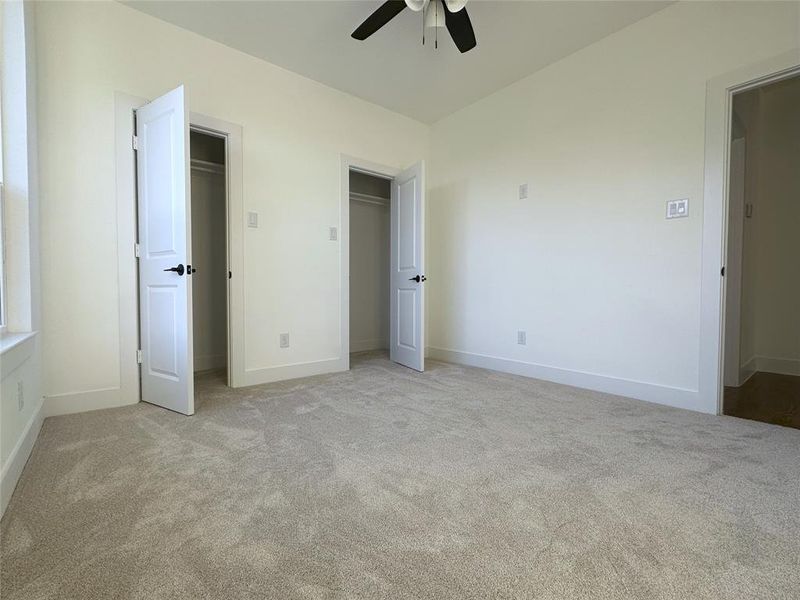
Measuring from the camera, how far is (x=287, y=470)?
1625mm

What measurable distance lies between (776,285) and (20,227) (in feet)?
19.9

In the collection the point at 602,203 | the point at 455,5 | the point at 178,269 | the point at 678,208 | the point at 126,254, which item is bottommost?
the point at 178,269

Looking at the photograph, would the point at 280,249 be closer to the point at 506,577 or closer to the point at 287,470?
the point at 287,470

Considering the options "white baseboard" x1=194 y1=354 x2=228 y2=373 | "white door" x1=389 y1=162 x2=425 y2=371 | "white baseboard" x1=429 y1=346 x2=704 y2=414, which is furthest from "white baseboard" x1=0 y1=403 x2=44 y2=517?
"white baseboard" x1=429 y1=346 x2=704 y2=414

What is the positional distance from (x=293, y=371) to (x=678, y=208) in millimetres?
3269

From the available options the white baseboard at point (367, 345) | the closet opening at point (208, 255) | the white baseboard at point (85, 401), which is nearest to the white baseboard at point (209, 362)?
the closet opening at point (208, 255)

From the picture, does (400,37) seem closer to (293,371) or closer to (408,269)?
(408,269)

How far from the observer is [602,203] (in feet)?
9.71

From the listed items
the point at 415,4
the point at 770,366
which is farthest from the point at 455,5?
the point at 770,366

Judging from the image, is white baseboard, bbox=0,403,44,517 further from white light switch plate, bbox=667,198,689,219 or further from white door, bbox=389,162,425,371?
white light switch plate, bbox=667,198,689,219

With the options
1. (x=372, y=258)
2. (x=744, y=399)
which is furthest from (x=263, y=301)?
(x=744, y=399)

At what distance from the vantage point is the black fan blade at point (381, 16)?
7.14 feet

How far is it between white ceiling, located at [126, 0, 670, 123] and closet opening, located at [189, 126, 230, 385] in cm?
135

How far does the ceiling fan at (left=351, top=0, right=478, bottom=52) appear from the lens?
214 cm
